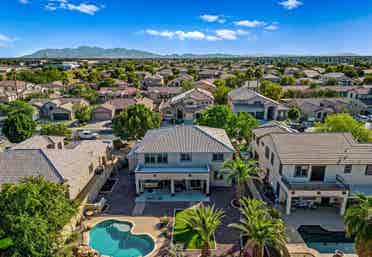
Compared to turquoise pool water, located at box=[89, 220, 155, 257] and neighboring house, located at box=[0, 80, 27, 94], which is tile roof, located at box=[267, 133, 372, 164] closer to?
turquoise pool water, located at box=[89, 220, 155, 257]

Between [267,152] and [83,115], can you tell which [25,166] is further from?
[83,115]

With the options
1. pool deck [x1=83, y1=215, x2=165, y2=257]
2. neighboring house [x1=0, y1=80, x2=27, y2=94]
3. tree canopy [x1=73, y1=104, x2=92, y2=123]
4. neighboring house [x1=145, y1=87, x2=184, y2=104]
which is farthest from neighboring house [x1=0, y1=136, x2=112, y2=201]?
neighboring house [x1=0, y1=80, x2=27, y2=94]

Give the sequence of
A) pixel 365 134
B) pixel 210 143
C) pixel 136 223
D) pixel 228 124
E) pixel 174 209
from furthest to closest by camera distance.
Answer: pixel 228 124 → pixel 365 134 → pixel 210 143 → pixel 174 209 → pixel 136 223

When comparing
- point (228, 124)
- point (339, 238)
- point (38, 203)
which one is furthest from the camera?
point (228, 124)

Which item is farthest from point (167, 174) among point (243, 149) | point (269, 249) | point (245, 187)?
point (243, 149)

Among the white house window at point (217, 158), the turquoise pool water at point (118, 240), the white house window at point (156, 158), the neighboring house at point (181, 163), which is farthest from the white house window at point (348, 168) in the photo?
the turquoise pool water at point (118, 240)

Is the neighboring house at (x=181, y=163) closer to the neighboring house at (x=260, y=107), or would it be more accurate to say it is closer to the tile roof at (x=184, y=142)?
the tile roof at (x=184, y=142)

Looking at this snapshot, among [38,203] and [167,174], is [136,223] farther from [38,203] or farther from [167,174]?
[38,203]

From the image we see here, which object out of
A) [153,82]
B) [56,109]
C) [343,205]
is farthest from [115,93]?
[343,205]
